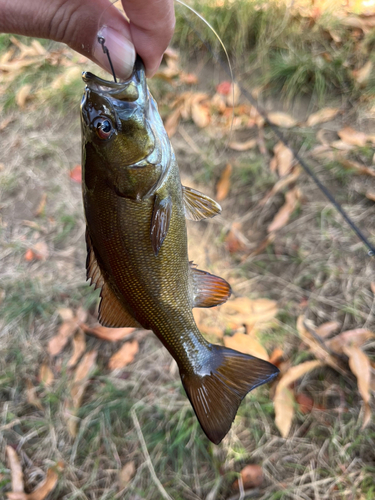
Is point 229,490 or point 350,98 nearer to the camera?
point 229,490

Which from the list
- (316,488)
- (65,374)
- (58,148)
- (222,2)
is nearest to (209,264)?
(65,374)

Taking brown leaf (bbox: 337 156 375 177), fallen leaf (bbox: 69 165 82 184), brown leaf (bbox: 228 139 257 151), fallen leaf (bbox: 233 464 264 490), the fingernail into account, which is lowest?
fallen leaf (bbox: 233 464 264 490)

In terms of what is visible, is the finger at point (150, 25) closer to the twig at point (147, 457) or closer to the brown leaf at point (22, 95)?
the twig at point (147, 457)

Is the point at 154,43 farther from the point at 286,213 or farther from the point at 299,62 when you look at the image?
the point at 299,62

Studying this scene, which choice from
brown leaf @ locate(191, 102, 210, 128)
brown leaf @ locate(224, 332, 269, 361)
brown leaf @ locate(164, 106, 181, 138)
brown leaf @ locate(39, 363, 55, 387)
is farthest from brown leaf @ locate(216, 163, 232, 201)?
brown leaf @ locate(39, 363, 55, 387)

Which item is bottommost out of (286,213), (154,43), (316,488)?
(316,488)

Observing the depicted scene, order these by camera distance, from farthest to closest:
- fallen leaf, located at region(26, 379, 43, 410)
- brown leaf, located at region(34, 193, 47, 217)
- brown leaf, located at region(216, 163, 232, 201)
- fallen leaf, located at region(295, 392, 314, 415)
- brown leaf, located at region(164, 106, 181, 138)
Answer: brown leaf, located at region(164, 106, 181, 138)
brown leaf, located at region(34, 193, 47, 217)
brown leaf, located at region(216, 163, 232, 201)
fallen leaf, located at region(26, 379, 43, 410)
fallen leaf, located at region(295, 392, 314, 415)

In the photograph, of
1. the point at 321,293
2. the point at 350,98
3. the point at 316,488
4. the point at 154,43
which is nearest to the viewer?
the point at 154,43

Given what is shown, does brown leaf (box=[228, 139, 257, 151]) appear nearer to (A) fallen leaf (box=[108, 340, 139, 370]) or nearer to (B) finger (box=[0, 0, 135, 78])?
(B) finger (box=[0, 0, 135, 78])
